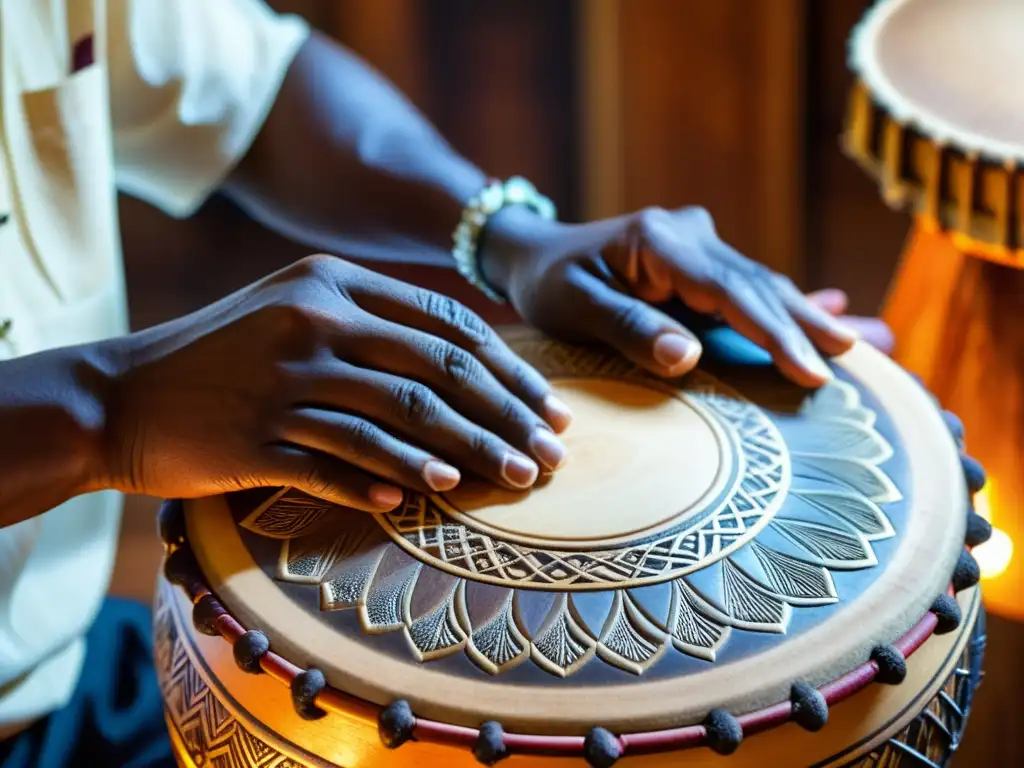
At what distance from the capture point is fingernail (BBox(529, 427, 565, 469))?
0.62 metres

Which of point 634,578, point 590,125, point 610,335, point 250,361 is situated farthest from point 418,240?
point 590,125

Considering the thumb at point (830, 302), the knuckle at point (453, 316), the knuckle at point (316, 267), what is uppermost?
the knuckle at point (316, 267)

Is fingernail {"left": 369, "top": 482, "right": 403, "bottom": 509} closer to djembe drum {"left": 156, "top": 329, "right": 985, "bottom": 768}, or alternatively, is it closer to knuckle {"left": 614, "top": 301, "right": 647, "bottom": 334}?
djembe drum {"left": 156, "top": 329, "right": 985, "bottom": 768}

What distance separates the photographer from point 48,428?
0.59m

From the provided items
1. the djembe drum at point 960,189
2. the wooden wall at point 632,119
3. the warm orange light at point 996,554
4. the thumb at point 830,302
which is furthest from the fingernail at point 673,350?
the wooden wall at point 632,119

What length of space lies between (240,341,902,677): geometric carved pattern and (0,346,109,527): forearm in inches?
4.1

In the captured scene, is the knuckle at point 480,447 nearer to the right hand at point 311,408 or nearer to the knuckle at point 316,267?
the right hand at point 311,408

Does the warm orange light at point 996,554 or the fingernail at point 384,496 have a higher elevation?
the fingernail at point 384,496

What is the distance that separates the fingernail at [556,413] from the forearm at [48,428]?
257 millimetres

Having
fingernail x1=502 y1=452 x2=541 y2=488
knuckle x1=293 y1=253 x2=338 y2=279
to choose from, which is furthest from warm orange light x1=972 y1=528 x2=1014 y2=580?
knuckle x1=293 y1=253 x2=338 y2=279

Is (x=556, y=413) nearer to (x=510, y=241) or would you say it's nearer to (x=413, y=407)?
(x=413, y=407)

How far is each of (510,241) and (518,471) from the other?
1.06ft

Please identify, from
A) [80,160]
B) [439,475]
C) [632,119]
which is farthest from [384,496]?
[632,119]

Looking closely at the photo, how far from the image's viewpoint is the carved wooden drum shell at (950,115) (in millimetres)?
847
